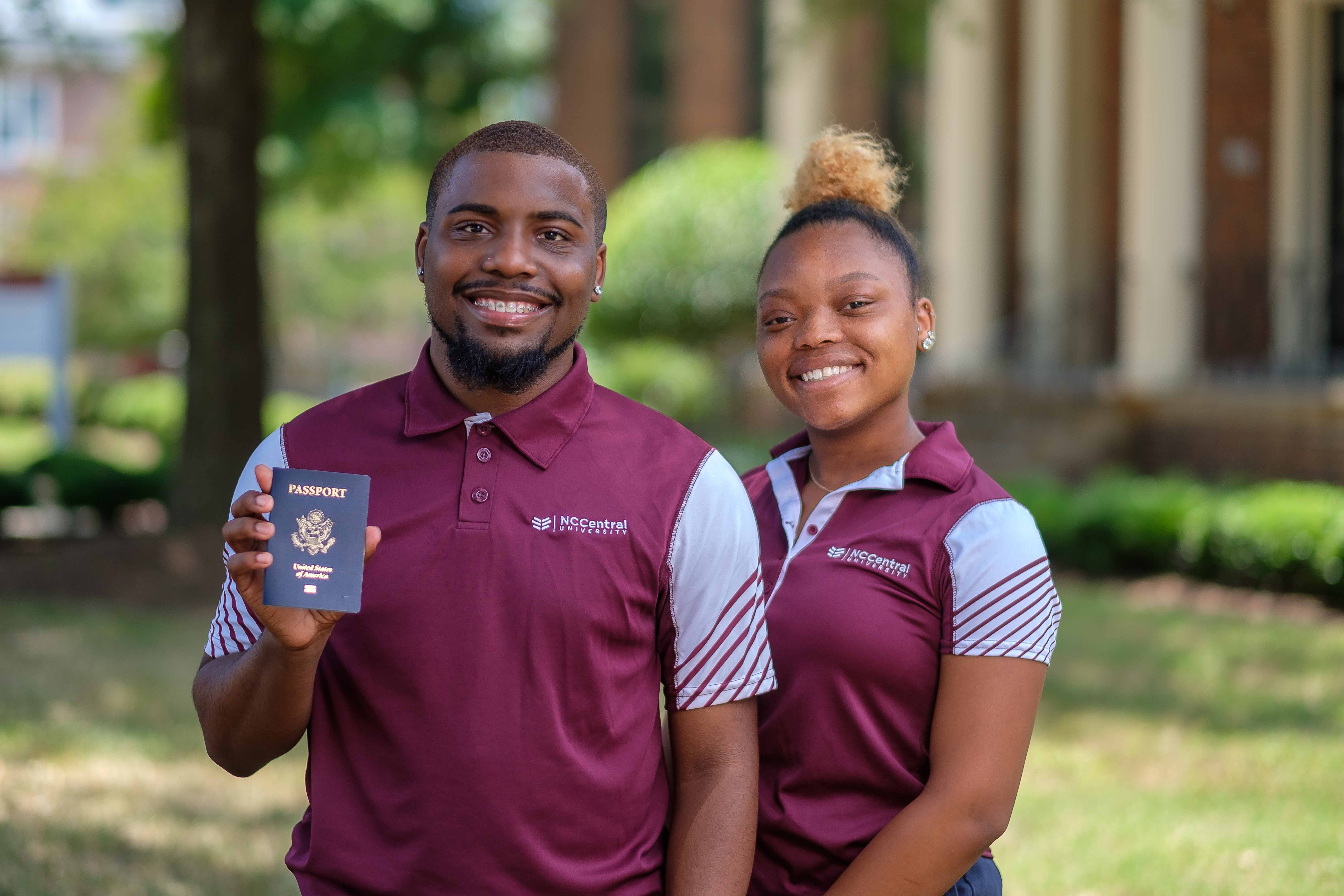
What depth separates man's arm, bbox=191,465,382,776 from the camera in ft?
6.54

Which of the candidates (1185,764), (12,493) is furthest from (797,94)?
(1185,764)

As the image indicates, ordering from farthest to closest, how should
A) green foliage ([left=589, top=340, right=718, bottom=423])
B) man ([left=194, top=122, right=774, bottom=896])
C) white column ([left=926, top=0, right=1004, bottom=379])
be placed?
1. green foliage ([left=589, top=340, right=718, bottom=423])
2. white column ([left=926, top=0, right=1004, bottom=379])
3. man ([left=194, top=122, right=774, bottom=896])

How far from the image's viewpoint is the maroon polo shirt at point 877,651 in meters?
2.32

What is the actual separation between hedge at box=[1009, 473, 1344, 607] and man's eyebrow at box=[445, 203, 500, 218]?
25.9 ft

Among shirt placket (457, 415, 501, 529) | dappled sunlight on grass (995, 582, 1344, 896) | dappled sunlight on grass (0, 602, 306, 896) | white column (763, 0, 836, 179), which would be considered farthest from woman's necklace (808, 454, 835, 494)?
white column (763, 0, 836, 179)

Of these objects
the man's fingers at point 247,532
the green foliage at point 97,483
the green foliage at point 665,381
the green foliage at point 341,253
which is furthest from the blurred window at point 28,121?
the man's fingers at point 247,532

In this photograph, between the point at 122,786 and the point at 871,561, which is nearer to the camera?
the point at 871,561

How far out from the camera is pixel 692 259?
62.8 feet

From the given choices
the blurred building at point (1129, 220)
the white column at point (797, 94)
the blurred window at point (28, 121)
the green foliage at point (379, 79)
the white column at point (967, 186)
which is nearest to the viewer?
the blurred building at point (1129, 220)

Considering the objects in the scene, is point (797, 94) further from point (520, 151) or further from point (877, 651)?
point (877, 651)

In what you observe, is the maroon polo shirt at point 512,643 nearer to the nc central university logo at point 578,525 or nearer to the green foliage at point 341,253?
the nc central university logo at point 578,525

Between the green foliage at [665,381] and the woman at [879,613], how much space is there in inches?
560

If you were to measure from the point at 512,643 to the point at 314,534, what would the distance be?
1.20ft

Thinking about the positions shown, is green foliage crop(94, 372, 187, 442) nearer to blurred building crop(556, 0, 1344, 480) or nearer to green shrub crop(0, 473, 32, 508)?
green shrub crop(0, 473, 32, 508)
